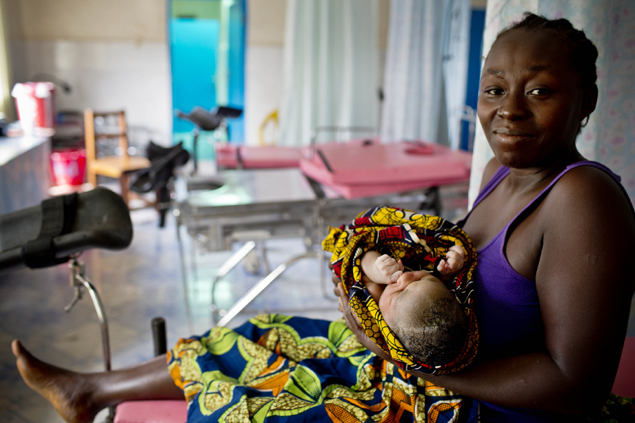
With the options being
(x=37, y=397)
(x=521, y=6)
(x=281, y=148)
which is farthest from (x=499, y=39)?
(x=281, y=148)

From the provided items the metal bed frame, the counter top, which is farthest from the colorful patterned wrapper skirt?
the counter top

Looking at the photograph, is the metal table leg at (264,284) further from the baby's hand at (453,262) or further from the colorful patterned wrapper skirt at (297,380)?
the baby's hand at (453,262)

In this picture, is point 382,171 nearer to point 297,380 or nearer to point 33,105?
point 297,380

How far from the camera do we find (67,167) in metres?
4.68

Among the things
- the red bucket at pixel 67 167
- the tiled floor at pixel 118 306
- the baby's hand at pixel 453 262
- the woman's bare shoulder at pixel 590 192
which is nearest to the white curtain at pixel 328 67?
the tiled floor at pixel 118 306

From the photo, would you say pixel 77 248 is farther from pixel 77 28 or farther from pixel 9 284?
pixel 77 28

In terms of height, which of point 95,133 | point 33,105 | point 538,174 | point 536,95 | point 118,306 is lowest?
point 118,306

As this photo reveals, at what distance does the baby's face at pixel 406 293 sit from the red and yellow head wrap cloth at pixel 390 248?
20 millimetres

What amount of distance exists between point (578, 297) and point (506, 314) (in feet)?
0.52

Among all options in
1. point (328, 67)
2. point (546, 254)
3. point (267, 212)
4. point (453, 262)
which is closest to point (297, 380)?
point (453, 262)

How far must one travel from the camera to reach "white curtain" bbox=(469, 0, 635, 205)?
1.36 metres

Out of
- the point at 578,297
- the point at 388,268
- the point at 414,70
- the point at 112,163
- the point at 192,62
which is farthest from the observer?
the point at 192,62

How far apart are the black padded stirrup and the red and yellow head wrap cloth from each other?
0.87 m

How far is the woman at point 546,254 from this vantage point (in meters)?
0.83
